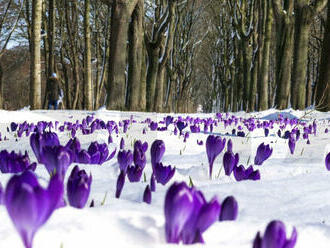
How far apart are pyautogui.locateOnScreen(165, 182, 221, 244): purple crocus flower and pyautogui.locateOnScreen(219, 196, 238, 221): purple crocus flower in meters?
0.21

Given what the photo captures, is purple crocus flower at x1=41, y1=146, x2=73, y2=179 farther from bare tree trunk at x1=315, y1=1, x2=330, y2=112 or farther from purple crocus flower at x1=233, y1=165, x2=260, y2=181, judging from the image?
bare tree trunk at x1=315, y1=1, x2=330, y2=112

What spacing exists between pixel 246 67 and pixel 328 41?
31.5ft

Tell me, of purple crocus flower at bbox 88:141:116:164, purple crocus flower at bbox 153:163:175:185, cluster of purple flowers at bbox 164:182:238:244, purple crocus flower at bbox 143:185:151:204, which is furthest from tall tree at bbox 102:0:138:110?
cluster of purple flowers at bbox 164:182:238:244

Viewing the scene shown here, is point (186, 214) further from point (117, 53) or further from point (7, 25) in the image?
point (7, 25)

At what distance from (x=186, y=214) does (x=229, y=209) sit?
31cm

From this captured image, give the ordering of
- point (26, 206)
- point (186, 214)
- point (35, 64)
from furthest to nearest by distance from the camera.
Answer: point (35, 64) → point (186, 214) → point (26, 206)

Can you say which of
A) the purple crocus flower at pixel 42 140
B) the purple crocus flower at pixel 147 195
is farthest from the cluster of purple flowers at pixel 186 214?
the purple crocus flower at pixel 42 140

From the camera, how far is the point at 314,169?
2410 millimetres

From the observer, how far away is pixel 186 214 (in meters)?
0.76

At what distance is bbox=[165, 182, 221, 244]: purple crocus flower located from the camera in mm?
741

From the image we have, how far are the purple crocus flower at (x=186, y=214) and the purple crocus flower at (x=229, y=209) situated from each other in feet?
0.68

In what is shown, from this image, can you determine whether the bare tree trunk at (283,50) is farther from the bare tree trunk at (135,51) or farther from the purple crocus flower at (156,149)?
the purple crocus flower at (156,149)

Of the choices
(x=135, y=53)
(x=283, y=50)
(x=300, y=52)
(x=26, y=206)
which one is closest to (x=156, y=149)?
(x=26, y=206)

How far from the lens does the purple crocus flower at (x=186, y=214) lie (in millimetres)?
741
